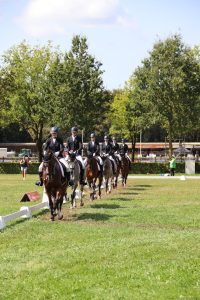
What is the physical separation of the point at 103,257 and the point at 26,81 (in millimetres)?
60520

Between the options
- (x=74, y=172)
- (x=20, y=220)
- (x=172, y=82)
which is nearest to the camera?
(x=20, y=220)

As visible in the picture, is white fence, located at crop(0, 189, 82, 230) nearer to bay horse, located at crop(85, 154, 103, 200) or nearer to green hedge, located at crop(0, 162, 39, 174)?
bay horse, located at crop(85, 154, 103, 200)

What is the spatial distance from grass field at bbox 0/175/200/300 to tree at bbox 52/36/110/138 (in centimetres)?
3935

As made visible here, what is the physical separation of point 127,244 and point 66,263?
2.08 meters

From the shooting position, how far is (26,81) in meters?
68.8

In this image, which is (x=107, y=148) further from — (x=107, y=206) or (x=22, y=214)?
(x=22, y=214)

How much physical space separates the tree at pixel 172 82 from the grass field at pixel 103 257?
39.4 meters

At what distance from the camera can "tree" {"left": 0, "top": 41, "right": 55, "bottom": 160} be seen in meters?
67.1

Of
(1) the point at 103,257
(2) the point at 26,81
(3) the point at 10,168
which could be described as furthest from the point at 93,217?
(2) the point at 26,81

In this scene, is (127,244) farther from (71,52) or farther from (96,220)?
(71,52)

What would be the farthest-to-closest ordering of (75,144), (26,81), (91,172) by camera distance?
(26,81) < (91,172) < (75,144)

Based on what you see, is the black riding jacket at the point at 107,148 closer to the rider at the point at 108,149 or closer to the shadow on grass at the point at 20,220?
the rider at the point at 108,149

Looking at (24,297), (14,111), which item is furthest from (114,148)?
(14,111)

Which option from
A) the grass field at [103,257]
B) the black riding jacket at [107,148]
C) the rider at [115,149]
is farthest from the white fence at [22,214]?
the rider at [115,149]
